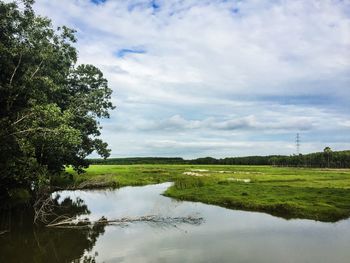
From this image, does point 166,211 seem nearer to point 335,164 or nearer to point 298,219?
point 298,219

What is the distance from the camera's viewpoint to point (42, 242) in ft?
74.7

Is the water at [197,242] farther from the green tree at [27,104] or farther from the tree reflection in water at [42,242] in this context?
the green tree at [27,104]

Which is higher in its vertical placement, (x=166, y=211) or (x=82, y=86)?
(x=82, y=86)

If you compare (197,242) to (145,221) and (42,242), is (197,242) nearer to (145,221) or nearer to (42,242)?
(145,221)

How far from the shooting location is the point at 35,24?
27.8 m

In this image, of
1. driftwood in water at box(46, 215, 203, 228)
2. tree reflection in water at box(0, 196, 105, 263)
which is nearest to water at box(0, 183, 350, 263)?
tree reflection in water at box(0, 196, 105, 263)

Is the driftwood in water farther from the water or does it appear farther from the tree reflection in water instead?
the tree reflection in water

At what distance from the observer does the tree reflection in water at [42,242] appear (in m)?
19.7

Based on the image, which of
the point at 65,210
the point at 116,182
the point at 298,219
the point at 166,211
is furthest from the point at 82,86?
the point at 298,219

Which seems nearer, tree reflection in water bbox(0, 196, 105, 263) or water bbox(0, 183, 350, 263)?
water bbox(0, 183, 350, 263)

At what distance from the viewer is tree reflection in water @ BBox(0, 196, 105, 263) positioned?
19.7 m

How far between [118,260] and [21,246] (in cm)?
698

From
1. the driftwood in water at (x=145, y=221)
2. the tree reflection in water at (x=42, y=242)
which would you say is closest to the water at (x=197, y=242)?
the tree reflection in water at (x=42, y=242)

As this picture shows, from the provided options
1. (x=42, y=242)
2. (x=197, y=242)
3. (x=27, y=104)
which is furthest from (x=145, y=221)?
(x=27, y=104)
